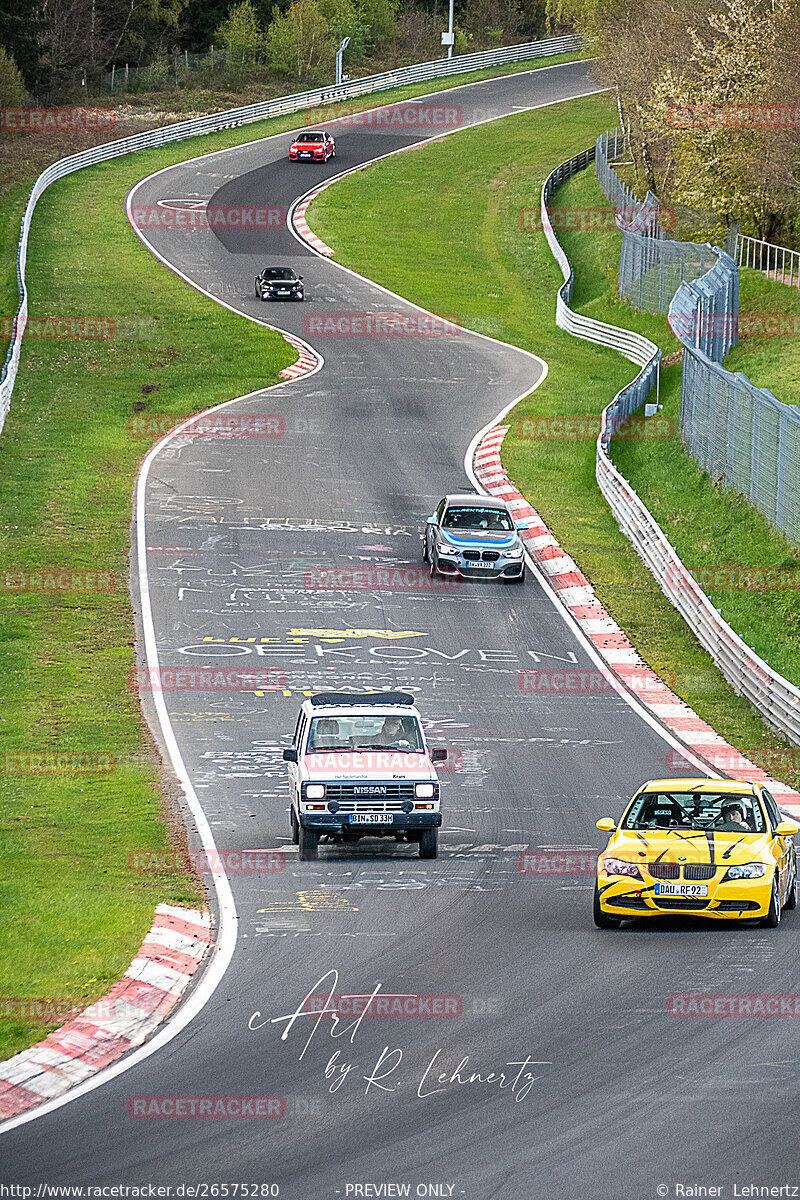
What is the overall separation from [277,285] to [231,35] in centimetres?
5428

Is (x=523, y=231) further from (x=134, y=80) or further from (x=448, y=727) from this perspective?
(x=448, y=727)

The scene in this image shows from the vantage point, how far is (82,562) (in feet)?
110

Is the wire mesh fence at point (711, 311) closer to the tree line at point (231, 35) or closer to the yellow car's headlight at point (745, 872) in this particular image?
the yellow car's headlight at point (745, 872)

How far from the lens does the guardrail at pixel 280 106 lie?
78125 millimetres

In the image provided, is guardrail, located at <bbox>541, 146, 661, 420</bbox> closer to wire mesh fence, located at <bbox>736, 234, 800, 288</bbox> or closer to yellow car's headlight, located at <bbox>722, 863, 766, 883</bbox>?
wire mesh fence, located at <bbox>736, 234, 800, 288</bbox>

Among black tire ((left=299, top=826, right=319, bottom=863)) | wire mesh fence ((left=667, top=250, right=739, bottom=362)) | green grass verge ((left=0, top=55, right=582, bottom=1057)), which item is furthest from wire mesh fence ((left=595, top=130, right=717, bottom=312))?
black tire ((left=299, top=826, right=319, bottom=863))

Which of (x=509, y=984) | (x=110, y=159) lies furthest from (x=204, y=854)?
(x=110, y=159)

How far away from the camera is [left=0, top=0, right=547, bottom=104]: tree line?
317 ft

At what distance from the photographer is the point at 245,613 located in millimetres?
30531

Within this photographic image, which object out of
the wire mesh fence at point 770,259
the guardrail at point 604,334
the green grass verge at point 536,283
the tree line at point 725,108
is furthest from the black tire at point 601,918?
the tree line at point 725,108

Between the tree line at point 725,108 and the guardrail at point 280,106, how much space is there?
23.9 metres

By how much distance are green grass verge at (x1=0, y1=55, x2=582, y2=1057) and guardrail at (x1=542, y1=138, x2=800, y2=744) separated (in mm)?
9054

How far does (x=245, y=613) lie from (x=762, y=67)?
128 ft

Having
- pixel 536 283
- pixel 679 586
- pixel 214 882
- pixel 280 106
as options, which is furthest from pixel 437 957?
pixel 280 106
